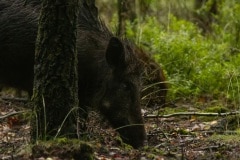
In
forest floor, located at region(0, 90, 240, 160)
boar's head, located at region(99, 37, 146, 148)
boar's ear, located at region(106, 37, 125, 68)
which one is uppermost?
boar's ear, located at region(106, 37, 125, 68)

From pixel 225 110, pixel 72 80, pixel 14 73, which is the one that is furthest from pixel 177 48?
pixel 72 80

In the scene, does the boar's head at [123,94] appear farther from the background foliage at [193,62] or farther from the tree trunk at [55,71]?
the background foliage at [193,62]

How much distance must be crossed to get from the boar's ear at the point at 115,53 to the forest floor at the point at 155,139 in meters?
0.75

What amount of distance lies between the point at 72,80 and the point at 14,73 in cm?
188

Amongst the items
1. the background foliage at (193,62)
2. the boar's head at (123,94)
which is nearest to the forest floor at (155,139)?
the boar's head at (123,94)

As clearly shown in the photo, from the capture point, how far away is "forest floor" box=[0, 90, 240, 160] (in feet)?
19.3

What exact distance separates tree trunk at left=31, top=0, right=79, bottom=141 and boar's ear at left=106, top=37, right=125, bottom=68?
142 cm

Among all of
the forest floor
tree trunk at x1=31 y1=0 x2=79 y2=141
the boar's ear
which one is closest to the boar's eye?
the boar's ear

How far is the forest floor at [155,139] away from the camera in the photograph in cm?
588

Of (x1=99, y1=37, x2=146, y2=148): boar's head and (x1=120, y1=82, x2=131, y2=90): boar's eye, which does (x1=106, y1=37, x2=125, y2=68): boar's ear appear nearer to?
(x1=99, y1=37, x2=146, y2=148): boar's head

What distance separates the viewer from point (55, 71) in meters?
5.52

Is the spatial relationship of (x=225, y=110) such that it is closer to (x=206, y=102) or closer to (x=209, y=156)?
(x=206, y=102)

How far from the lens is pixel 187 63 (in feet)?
35.6

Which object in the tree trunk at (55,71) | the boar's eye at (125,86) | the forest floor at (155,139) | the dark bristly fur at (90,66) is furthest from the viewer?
the boar's eye at (125,86)
